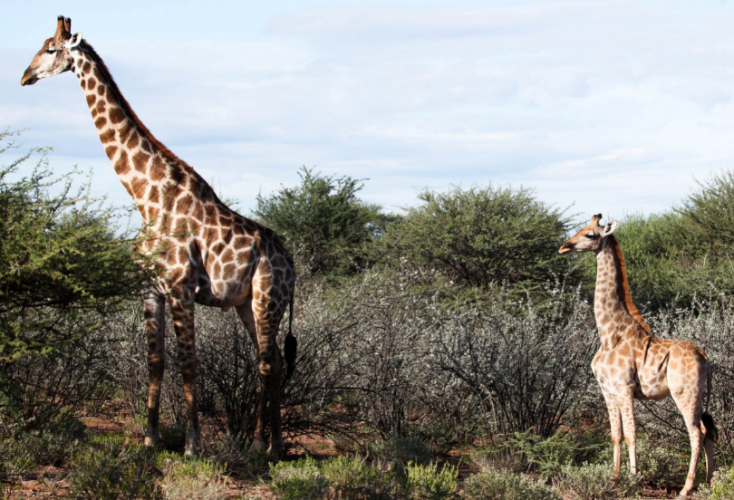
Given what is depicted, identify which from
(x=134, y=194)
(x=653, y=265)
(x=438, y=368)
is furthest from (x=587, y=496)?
(x=653, y=265)

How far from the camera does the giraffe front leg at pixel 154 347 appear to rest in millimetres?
6102

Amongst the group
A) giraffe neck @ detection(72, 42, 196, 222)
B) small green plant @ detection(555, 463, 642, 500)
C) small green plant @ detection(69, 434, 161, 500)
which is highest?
giraffe neck @ detection(72, 42, 196, 222)

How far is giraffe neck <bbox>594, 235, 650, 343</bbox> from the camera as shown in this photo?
21.5 feet

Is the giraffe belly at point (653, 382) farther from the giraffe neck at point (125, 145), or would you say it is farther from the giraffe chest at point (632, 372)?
the giraffe neck at point (125, 145)

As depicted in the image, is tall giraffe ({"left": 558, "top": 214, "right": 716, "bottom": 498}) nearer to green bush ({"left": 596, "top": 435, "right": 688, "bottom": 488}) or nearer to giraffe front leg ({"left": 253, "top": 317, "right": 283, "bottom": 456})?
green bush ({"left": 596, "top": 435, "right": 688, "bottom": 488})

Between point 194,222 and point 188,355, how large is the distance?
1.19 meters

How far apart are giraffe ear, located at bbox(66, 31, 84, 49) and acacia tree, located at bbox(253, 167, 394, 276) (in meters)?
11.7

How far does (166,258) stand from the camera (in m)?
6.08

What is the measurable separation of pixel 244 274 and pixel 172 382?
1.92m

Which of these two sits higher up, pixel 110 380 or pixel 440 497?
pixel 110 380

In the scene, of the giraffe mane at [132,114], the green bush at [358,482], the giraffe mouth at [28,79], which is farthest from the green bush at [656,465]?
the giraffe mouth at [28,79]

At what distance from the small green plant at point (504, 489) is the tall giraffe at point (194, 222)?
6.26ft

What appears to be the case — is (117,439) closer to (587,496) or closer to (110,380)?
(110,380)

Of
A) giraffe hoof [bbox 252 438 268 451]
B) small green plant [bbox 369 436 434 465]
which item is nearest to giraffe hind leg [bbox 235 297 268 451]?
giraffe hoof [bbox 252 438 268 451]
